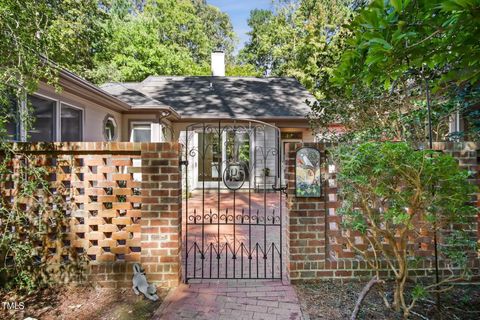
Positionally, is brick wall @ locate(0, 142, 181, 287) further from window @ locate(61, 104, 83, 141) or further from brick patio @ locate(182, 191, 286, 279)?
window @ locate(61, 104, 83, 141)

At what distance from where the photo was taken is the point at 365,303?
9.37ft

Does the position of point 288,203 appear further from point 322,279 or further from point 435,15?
point 435,15

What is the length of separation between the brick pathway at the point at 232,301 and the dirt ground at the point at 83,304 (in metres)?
Answer: 0.22

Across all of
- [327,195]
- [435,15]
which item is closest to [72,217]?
[327,195]

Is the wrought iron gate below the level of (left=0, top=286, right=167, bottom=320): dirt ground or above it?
above

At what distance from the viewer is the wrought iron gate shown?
3.60 m

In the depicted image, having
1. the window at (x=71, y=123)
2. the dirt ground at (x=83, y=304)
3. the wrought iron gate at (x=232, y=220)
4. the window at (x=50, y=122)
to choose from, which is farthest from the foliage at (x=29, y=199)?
the window at (x=71, y=123)

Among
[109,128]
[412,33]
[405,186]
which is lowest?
[405,186]

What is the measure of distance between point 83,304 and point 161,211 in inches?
46.2

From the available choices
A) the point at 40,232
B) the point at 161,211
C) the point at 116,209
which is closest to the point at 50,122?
the point at 40,232

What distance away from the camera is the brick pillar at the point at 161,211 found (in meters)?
3.21


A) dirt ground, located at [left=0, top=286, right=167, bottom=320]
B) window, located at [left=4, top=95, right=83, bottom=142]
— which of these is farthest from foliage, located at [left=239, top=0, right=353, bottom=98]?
dirt ground, located at [left=0, top=286, right=167, bottom=320]

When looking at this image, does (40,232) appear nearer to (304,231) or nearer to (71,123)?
(304,231)

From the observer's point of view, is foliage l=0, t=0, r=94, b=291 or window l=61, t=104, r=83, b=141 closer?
foliage l=0, t=0, r=94, b=291
